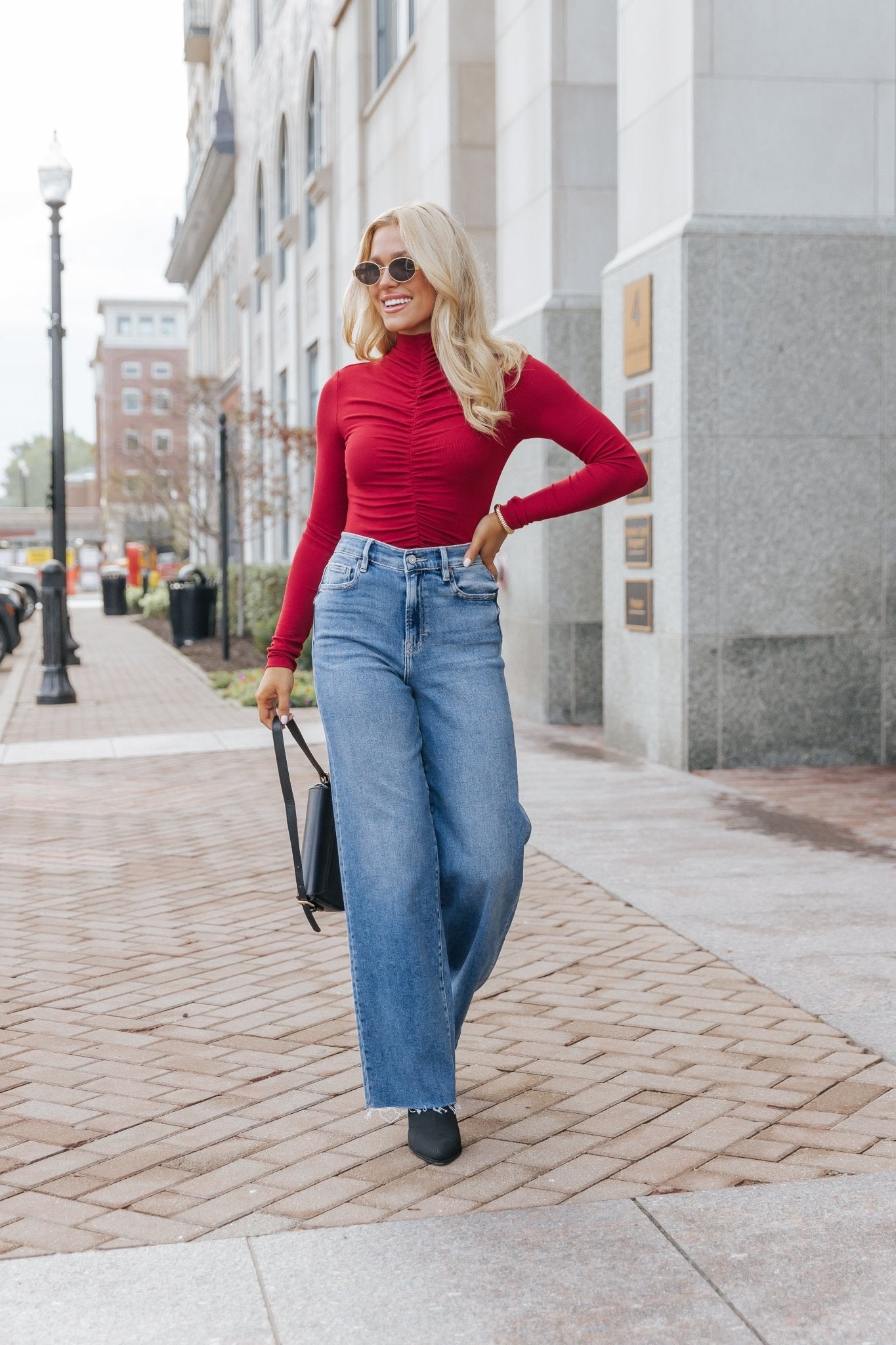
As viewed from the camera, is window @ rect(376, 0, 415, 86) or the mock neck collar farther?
window @ rect(376, 0, 415, 86)

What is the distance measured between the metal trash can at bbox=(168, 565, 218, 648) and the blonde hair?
21.6 metres

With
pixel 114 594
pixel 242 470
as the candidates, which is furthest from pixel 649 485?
pixel 114 594

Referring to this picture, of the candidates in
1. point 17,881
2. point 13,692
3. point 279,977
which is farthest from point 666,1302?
point 13,692

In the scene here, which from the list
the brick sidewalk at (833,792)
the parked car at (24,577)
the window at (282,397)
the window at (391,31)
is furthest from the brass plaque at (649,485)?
the parked car at (24,577)

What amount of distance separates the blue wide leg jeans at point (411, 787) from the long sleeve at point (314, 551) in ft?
0.59

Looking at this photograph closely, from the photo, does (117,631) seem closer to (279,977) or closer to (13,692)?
(13,692)

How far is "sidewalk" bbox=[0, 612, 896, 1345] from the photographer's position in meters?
2.81

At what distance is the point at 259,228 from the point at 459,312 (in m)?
32.5

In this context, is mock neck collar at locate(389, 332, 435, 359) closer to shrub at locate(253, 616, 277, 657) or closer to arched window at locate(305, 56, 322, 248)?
shrub at locate(253, 616, 277, 657)

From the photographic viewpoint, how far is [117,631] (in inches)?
1235

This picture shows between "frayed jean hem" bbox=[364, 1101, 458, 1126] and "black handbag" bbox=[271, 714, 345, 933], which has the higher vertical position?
"black handbag" bbox=[271, 714, 345, 933]

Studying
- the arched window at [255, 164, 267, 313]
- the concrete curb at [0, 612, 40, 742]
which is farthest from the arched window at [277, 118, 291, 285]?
the concrete curb at [0, 612, 40, 742]

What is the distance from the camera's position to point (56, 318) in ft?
62.2

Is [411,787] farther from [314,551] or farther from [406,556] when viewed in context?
[314,551]
